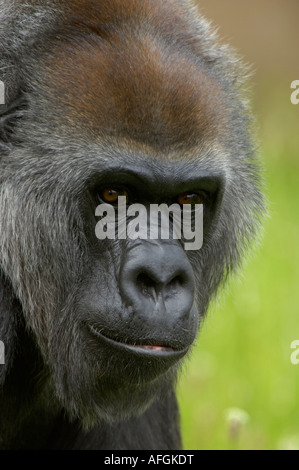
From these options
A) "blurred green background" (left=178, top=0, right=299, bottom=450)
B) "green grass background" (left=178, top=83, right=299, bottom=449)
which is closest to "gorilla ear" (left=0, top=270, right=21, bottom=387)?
"blurred green background" (left=178, top=0, right=299, bottom=450)

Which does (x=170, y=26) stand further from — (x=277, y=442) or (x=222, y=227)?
(x=277, y=442)

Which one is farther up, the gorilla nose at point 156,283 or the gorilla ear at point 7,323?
the gorilla nose at point 156,283

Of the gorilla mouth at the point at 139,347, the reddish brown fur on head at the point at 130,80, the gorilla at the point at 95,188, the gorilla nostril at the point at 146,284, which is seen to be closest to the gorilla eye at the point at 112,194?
the gorilla at the point at 95,188

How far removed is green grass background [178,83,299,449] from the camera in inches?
309

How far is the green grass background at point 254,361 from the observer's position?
25.8 ft

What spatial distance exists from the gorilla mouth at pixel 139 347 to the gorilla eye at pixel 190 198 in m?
0.96

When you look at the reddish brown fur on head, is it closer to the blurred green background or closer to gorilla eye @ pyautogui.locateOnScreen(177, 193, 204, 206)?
gorilla eye @ pyautogui.locateOnScreen(177, 193, 204, 206)

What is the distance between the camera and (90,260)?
5383 mm

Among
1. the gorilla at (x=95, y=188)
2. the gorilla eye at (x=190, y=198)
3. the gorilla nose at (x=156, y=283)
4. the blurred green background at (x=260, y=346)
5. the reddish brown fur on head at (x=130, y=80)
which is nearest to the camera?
the gorilla nose at (x=156, y=283)

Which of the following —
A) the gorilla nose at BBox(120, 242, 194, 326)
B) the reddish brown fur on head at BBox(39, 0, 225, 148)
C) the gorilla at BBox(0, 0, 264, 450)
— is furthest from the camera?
the reddish brown fur on head at BBox(39, 0, 225, 148)

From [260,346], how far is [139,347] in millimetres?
4573

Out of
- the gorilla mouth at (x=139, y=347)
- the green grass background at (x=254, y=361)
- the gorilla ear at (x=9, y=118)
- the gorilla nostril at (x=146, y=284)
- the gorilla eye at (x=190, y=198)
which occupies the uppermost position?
the gorilla ear at (x=9, y=118)

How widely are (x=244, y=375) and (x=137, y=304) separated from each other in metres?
4.32

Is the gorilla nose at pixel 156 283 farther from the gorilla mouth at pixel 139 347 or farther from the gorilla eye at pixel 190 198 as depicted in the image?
the gorilla eye at pixel 190 198
